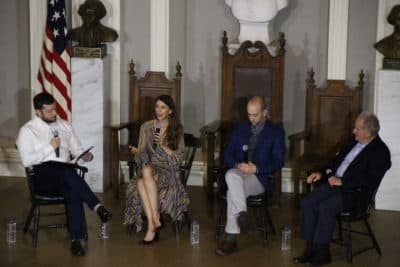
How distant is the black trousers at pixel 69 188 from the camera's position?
24.6ft

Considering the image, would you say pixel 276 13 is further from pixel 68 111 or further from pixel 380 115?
pixel 68 111

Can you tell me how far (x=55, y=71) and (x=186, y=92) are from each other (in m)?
1.33

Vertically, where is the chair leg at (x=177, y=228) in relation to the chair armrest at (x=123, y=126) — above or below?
below

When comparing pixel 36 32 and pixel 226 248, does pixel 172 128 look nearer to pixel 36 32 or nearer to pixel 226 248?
pixel 226 248

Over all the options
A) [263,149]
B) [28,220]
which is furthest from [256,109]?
[28,220]

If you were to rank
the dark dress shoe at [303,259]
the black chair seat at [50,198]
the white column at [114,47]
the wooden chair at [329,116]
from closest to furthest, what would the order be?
the dark dress shoe at [303,259]
the black chair seat at [50,198]
the wooden chair at [329,116]
the white column at [114,47]

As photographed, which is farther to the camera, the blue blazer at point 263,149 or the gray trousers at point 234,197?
the blue blazer at point 263,149

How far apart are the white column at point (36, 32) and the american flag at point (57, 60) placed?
202mm

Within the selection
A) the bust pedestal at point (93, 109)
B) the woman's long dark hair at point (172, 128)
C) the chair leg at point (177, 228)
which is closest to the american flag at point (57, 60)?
the bust pedestal at point (93, 109)

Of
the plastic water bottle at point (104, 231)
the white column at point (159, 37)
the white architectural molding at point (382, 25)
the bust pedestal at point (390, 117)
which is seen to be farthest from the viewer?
the white column at point (159, 37)

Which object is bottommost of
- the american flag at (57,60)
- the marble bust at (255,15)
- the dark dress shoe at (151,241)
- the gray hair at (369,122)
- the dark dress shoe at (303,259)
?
the dark dress shoe at (303,259)

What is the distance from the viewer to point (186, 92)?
32.0 feet

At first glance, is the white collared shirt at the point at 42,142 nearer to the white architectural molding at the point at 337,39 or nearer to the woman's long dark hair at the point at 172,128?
the woman's long dark hair at the point at 172,128

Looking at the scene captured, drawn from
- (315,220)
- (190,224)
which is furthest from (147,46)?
(315,220)
